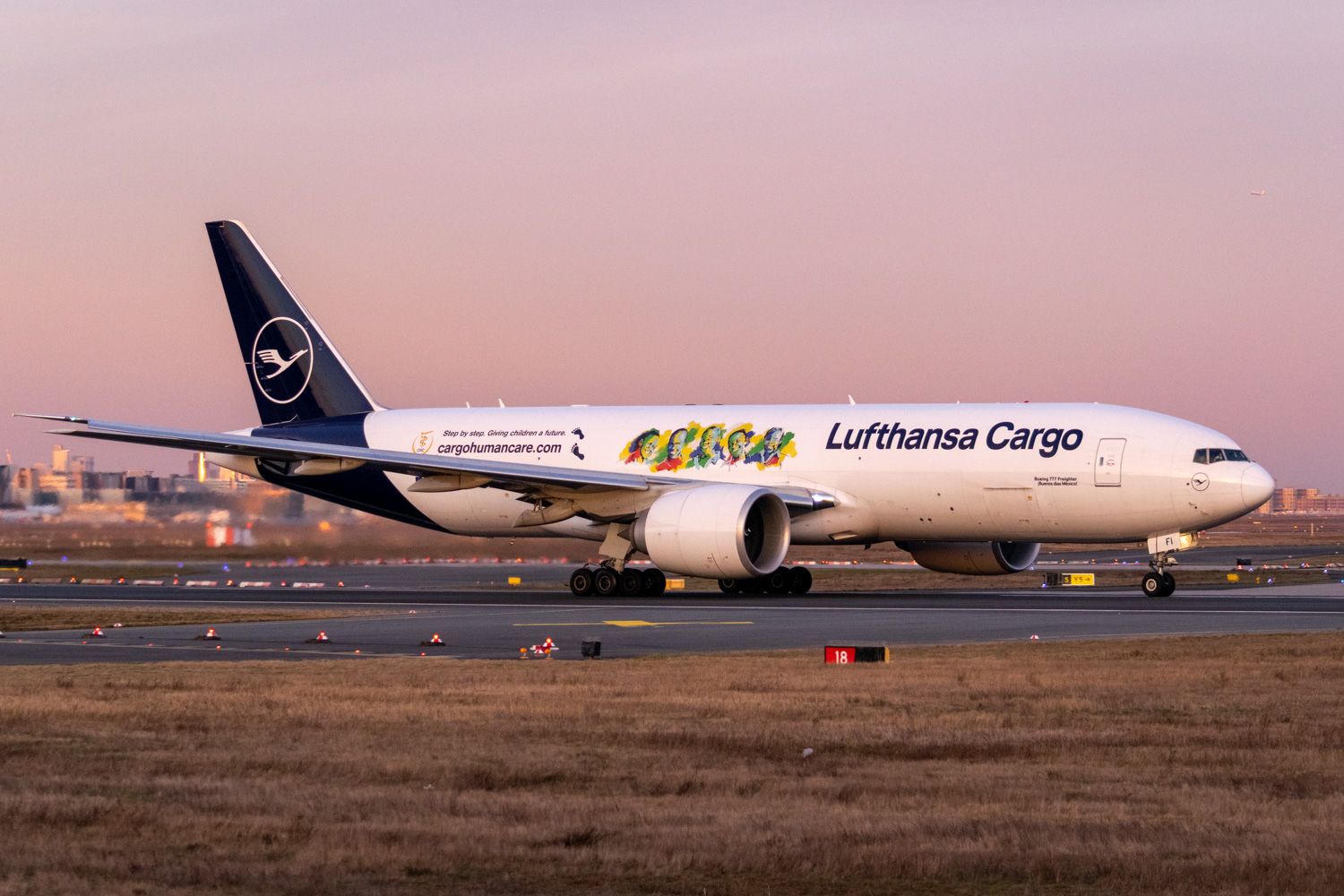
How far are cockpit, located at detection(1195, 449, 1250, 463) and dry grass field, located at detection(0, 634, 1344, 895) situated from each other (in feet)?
53.0

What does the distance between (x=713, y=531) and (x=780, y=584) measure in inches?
195

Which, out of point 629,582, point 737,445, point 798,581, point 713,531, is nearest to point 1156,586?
point 798,581

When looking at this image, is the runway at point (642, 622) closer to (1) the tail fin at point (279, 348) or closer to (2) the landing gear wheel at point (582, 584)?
(2) the landing gear wheel at point (582, 584)

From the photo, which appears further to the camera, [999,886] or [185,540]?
[185,540]

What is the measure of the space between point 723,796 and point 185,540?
Result: 126 feet

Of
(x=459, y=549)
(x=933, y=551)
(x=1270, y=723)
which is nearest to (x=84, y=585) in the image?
(x=459, y=549)

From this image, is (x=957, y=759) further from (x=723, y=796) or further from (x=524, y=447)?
(x=524, y=447)

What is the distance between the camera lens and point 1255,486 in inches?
1289

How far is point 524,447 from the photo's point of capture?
40562 millimetres

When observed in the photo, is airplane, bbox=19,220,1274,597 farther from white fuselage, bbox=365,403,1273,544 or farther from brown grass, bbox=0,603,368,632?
brown grass, bbox=0,603,368,632

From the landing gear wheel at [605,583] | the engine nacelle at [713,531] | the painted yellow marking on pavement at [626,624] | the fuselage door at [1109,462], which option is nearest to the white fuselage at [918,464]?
the fuselage door at [1109,462]

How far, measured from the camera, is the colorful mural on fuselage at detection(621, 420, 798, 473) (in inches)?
1465

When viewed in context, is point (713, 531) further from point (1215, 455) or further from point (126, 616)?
point (126, 616)

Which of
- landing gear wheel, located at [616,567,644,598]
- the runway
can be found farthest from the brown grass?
landing gear wheel, located at [616,567,644,598]
